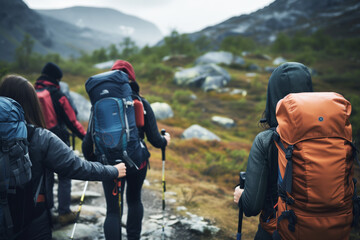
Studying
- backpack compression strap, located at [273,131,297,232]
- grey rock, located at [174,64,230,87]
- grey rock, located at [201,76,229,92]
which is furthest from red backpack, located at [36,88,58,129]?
grey rock, located at [174,64,230,87]

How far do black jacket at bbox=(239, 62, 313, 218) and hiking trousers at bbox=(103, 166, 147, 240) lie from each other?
1329 millimetres

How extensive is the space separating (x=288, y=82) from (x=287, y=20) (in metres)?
92.0

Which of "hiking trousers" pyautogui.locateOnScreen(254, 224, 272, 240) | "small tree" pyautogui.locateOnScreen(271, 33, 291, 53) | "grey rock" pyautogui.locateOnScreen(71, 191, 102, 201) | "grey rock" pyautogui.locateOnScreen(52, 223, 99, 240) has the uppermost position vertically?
"small tree" pyautogui.locateOnScreen(271, 33, 291, 53)

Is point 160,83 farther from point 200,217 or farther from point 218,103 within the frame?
point 200,217

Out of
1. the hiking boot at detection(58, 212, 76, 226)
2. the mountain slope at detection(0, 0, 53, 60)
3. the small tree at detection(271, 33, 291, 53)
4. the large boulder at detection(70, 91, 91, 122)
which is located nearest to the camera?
the hiking boot at detection(58, 212, 76, 226)

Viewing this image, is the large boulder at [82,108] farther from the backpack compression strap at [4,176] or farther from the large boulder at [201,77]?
the large boulder at [201,77]

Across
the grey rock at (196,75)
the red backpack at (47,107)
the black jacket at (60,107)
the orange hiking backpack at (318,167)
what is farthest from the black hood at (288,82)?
the grey rock at (196,75)

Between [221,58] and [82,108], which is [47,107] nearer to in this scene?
[82,108]

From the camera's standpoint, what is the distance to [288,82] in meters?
1.73

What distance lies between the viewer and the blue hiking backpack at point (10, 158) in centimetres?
146

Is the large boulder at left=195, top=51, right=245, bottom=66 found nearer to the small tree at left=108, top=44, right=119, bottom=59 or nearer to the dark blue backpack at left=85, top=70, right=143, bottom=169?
the small tree at left=108, top=44, right=119, bottom=59

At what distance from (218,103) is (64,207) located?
16.6 metres

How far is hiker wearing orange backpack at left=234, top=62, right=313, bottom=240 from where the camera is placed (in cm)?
164

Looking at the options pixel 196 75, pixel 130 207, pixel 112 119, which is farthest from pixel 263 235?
pixel 196 75
